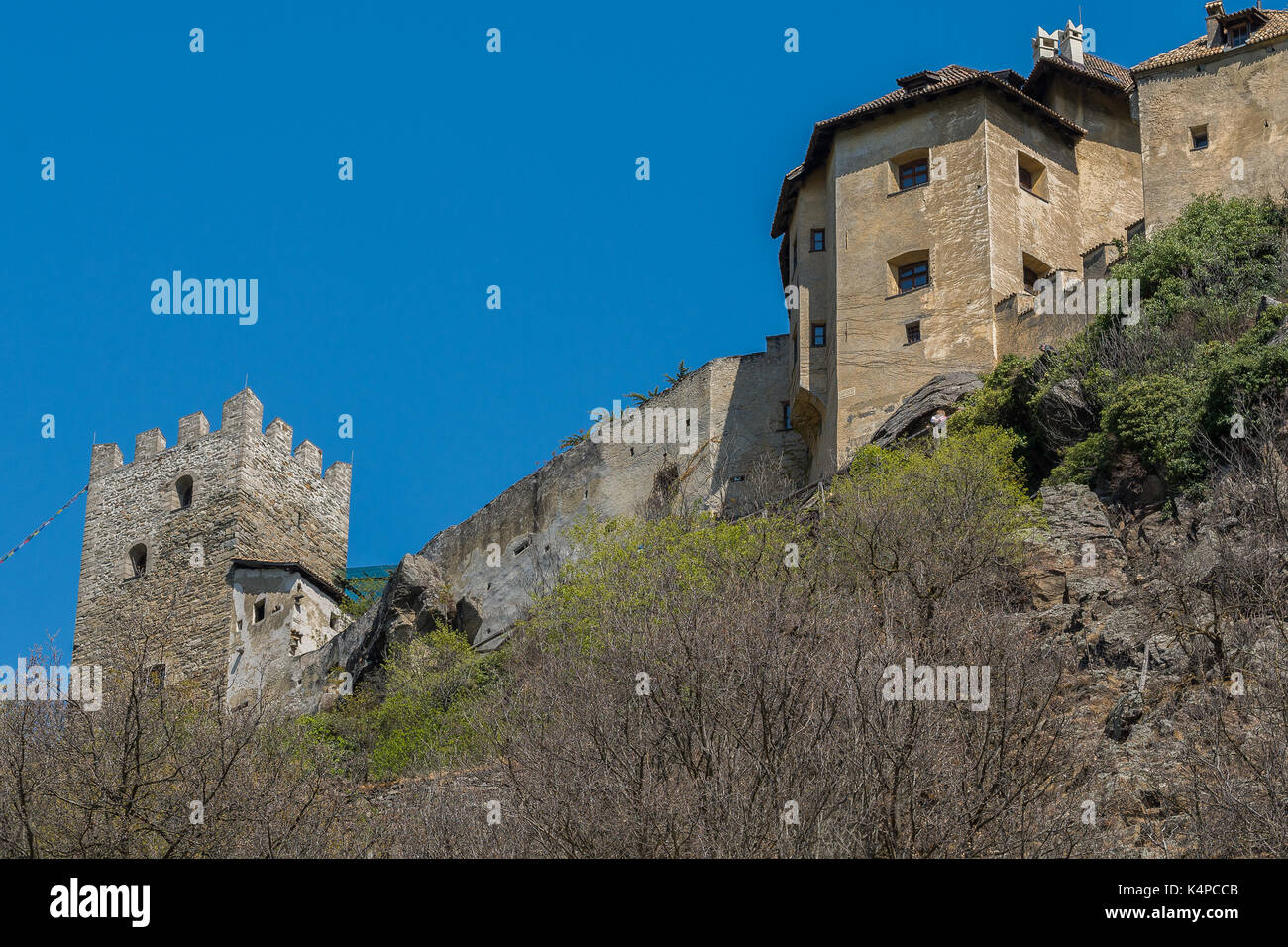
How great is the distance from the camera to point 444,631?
1348 inches

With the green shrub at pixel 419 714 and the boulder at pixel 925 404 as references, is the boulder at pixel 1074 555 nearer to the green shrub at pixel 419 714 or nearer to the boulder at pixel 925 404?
the boulder at pixel 925 404

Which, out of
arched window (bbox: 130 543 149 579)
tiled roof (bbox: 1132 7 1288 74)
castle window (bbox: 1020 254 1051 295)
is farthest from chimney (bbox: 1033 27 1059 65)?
arched window (bbox: 130 543 149 579)

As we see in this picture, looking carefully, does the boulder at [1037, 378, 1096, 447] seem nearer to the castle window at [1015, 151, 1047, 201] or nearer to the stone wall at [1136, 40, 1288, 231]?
the stone wall at [1136, 40, 1288, 231]

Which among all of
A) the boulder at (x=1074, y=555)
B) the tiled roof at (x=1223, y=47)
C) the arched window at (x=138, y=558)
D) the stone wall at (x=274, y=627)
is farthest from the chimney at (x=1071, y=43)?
the arched window at (x=138, y=558)

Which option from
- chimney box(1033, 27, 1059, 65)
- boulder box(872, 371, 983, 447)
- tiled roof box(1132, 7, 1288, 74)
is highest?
chimney box(1033, 27, 1059, 65)

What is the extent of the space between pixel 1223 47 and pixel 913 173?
6.14 meters

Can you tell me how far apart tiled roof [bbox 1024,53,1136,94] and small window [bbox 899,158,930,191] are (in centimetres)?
384

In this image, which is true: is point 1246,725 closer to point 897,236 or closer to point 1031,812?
point 1031,812

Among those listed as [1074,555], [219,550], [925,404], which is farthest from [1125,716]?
[219,550]

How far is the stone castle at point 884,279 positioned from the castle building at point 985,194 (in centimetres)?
4

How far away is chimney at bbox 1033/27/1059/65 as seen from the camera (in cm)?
3675

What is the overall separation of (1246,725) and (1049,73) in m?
21.5

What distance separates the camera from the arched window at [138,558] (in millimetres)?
43034

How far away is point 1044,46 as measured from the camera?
37.0m
